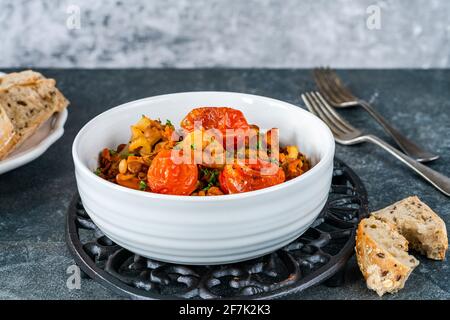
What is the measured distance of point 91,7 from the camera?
2557 mm

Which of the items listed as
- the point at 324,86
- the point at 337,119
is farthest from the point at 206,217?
the point at 324,86

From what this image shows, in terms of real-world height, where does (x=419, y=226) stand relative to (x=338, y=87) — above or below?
above

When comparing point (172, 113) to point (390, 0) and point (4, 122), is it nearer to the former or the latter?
point (4, 122)

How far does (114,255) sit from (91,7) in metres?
1.59

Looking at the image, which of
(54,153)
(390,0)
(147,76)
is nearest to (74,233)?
(54,153)

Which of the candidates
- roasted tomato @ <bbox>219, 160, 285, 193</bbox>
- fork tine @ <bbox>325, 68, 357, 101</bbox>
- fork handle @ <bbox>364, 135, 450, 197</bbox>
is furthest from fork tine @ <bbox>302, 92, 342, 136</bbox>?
roasted tomato @ <bbox>219, 160, 285, 193</bbox>

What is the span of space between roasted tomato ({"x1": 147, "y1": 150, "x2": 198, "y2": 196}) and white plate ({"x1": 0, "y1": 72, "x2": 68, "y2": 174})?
491mm

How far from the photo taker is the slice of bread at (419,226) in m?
1.27

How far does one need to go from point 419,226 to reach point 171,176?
1.77 feet

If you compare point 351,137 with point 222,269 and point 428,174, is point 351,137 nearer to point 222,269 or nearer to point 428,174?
point 428,174

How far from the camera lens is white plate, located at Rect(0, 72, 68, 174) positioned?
152 centimetres

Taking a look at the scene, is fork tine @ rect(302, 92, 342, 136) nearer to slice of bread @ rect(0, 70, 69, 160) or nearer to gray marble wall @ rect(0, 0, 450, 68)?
gray marble wall @ rect(0, 0, 450, 68)

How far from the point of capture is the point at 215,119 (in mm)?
1357

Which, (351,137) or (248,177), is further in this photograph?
(351,137)
